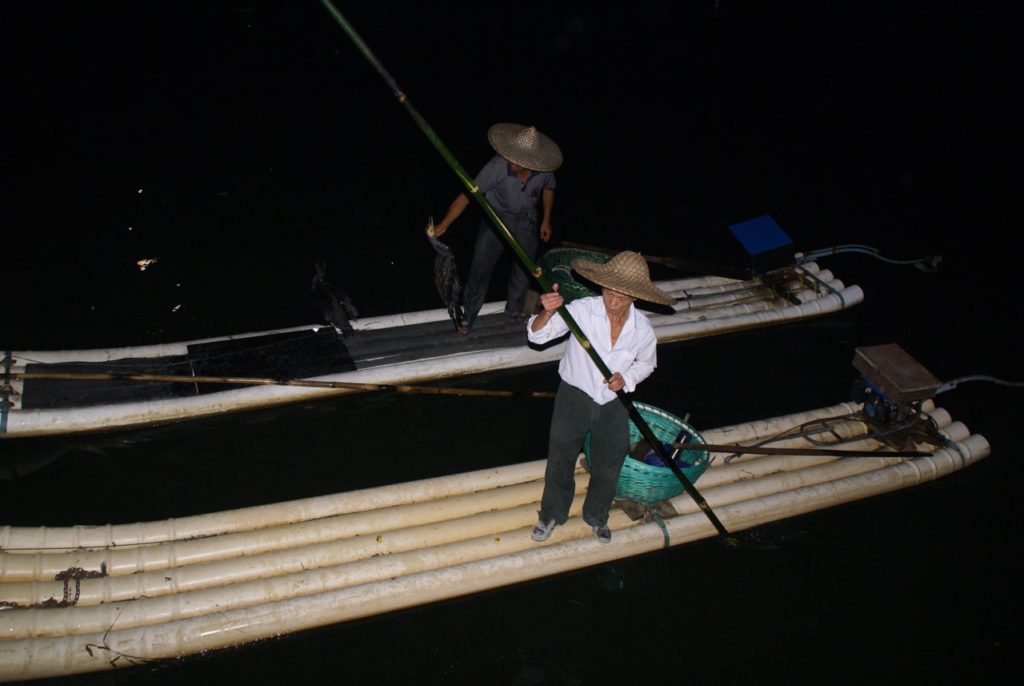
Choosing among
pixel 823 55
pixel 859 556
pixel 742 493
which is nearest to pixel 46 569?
pixel 742 493

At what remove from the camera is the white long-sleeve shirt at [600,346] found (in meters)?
4.36

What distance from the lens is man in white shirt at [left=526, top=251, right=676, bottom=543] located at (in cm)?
416

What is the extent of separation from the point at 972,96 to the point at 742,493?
51.1 feet

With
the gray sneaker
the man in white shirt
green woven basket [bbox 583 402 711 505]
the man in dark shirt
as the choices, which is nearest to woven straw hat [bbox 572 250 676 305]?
the man in white shirt

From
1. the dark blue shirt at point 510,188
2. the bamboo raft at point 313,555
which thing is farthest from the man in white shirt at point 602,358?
the dark blue shirt at point 510,188

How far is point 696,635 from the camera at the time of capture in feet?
16.7

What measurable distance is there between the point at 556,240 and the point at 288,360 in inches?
Result: 171

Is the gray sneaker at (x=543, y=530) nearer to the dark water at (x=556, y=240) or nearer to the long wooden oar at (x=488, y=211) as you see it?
the dark water at (x=556, y=240)

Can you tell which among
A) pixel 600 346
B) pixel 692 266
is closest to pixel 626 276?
pixel 600 346

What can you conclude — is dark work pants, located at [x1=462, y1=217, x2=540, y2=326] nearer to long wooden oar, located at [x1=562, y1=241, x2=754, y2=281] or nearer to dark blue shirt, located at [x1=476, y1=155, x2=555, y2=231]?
dark blue shirt, located at [x1=476, y1=155, x2=555, y2=231]

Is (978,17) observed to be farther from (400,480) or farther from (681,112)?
(400,480)

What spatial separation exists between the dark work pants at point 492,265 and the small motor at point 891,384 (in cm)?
325

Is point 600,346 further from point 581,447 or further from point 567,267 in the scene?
point 567,267

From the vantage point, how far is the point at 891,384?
6074 mm
